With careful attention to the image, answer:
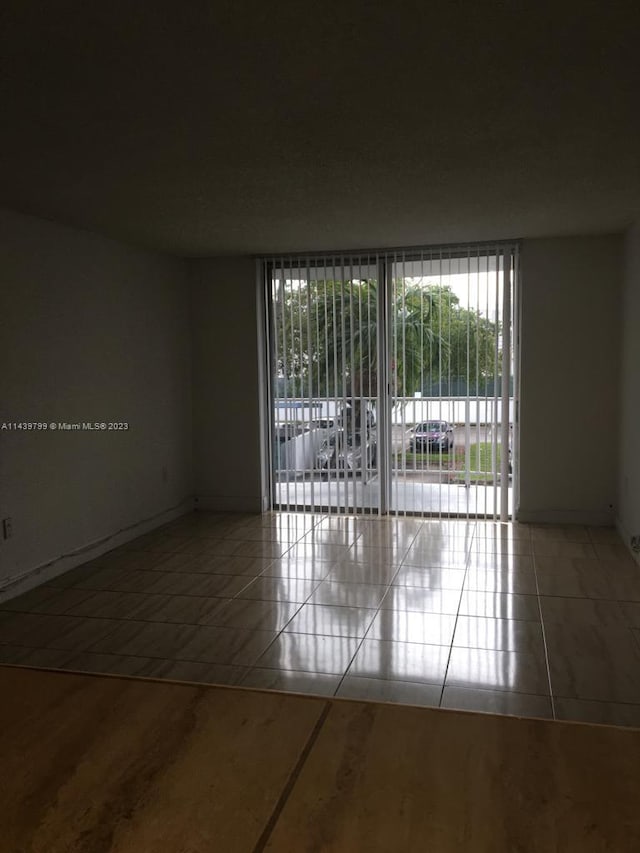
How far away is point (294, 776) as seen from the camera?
4.34ft

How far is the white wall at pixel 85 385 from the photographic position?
14.1 feet

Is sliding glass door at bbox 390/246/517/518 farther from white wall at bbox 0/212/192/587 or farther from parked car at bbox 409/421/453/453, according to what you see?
white wall at bbox 0/212/192/587

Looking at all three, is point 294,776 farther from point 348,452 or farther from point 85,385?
point 348,452

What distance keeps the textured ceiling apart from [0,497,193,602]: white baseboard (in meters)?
2.29

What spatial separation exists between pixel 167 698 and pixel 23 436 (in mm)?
3156

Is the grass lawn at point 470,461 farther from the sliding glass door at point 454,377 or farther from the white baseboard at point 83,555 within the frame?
the white baseboard at point 83,555

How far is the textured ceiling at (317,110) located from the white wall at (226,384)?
174 cm

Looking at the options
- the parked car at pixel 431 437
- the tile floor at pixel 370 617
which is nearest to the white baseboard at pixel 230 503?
the tile floor at pixel 370 617

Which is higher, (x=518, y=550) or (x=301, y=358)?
(x=301, y=358)

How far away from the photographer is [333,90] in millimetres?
2473

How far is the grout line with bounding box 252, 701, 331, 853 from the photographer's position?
1149mm

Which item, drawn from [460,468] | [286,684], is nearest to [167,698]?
[286,684]

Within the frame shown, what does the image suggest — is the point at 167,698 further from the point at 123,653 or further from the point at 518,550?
the point at 518,550

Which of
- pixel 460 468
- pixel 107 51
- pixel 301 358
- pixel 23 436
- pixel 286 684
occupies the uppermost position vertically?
pixel 107 51
